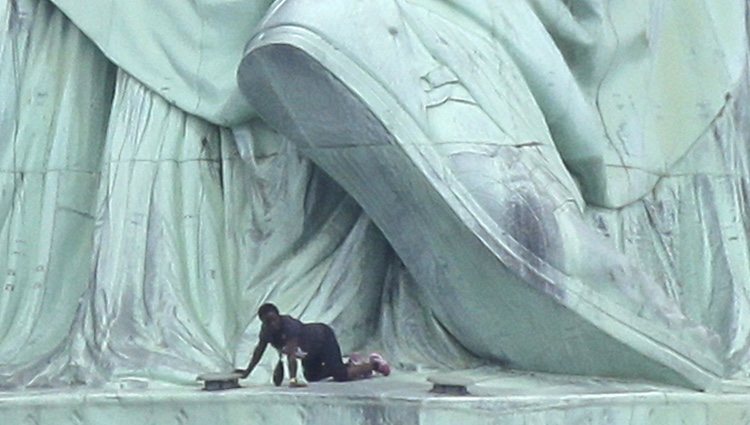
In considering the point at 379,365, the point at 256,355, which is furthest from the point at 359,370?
the point at 256,355

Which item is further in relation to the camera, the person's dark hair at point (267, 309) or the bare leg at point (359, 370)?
the bare leg at point (359, 370)

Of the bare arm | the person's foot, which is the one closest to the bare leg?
the person's foot

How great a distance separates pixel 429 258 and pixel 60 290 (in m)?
1.32

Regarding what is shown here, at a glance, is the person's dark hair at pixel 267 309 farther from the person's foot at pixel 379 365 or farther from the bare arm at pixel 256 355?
the person's foot at pixel 379 365

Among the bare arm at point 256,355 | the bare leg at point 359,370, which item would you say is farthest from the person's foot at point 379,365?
the bare arm at point 256,355

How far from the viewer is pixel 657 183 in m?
8.34

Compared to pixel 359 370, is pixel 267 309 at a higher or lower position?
higher

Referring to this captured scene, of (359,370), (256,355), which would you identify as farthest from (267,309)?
(359,370)

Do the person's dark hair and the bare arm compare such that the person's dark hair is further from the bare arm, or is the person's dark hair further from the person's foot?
the person's foot

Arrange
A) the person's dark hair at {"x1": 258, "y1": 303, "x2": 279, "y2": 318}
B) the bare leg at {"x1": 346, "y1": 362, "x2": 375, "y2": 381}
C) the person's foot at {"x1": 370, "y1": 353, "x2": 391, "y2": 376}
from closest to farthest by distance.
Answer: the person's dark hair at {"x1": 258, "y1": 303, "x2": 279, "y2": 318}
the bare leg at {"x1": 346, "y1": 362, "x2": 375, "y2": 381}
the person's foot at {"x1": 370, "y1": 353, "x2": 391, "y2": 376}

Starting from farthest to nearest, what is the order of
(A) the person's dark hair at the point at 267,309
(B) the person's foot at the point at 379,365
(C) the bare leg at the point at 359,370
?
(B) the person's foot at the point at 379,365
(C) the bare leg at the point at 359,370
(A) the person's dark hair at the point at 267,309

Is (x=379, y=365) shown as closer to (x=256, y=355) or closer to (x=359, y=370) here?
(x=359, y=370)

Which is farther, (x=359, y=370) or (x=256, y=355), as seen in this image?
(x=359, y=370)

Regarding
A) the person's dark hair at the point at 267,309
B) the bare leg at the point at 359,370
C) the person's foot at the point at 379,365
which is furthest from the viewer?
the person's foot at the point at 379,365
